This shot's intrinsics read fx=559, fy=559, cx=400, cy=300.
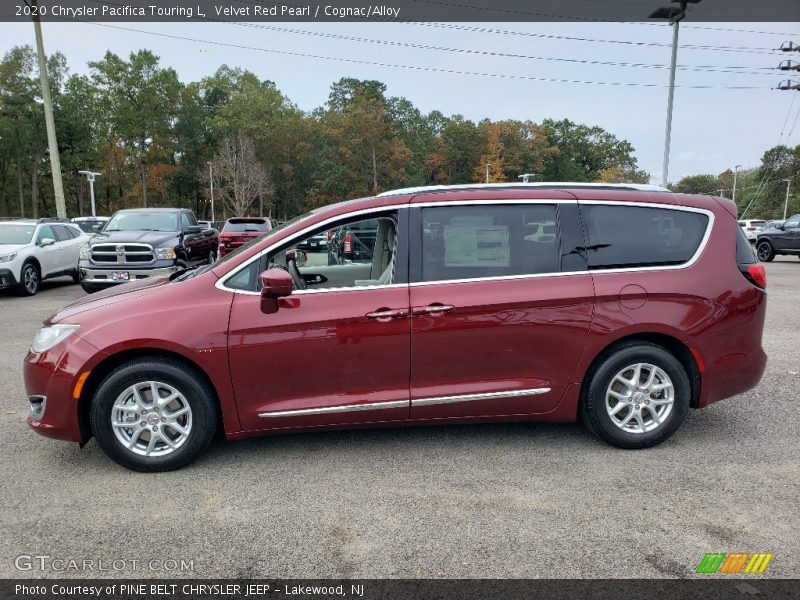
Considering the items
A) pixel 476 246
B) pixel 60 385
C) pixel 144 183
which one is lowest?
pixel 60 385

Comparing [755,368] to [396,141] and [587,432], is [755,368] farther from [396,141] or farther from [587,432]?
[396,141]

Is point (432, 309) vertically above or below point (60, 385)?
above

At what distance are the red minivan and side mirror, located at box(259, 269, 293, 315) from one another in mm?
11

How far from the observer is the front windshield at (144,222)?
11992 millimetres

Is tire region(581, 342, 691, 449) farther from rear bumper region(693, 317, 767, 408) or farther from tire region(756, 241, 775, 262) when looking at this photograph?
tire region(756, 241, 775, 262)

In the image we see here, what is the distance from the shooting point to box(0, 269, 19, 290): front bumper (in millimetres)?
11297

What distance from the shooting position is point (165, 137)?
198ft

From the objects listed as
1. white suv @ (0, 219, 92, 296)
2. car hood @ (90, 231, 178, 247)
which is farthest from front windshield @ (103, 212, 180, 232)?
white suv @ (0, 219, 92, 296)

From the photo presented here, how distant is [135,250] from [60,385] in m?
7.88

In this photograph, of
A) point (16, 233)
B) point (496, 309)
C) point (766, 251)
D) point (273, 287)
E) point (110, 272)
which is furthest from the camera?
point (766, 251)

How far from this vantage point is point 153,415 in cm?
359

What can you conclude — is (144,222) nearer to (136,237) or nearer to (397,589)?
(136,237)

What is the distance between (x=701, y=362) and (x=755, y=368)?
521mm

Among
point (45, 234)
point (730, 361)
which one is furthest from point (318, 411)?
point (45, 234)
